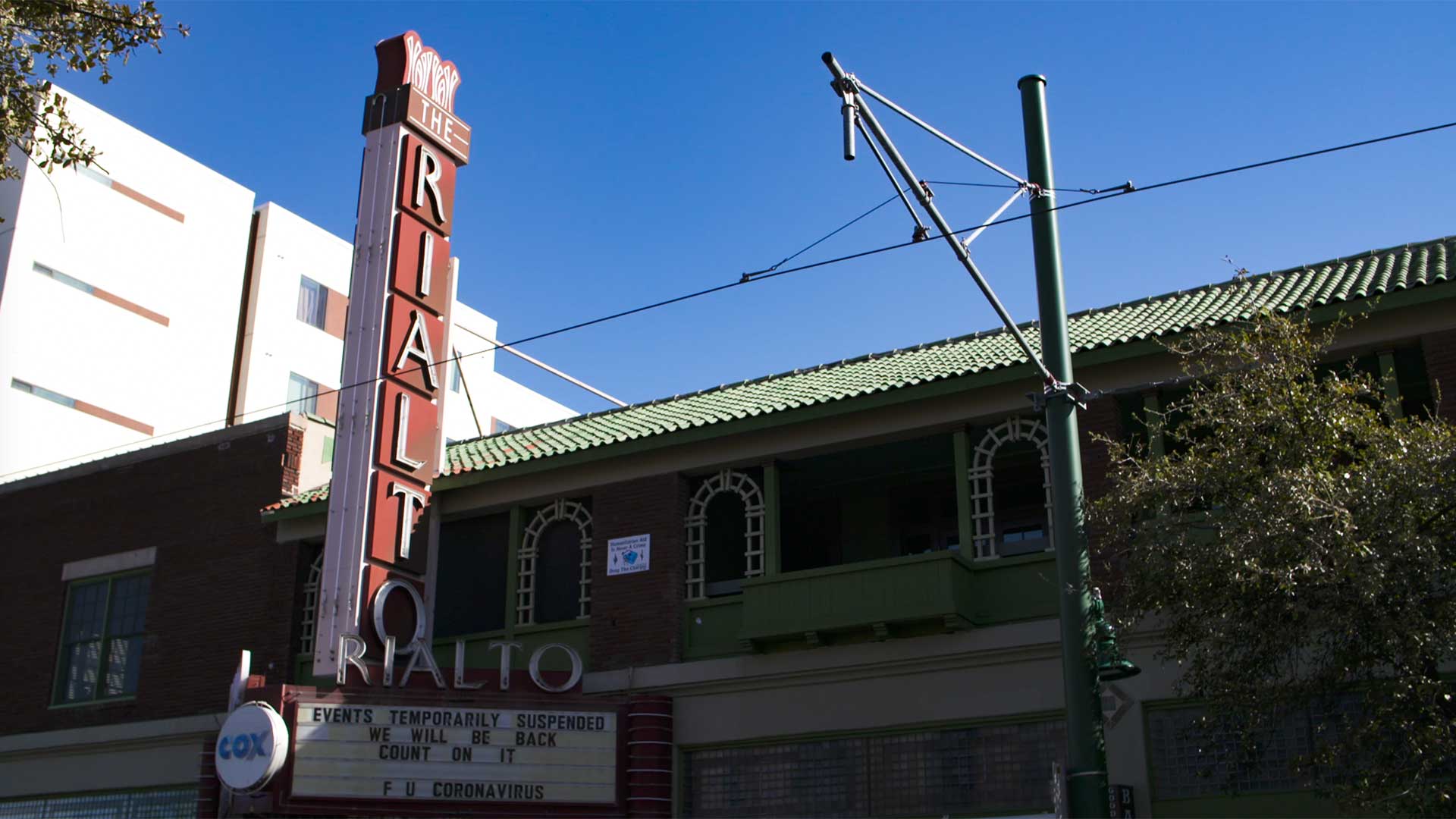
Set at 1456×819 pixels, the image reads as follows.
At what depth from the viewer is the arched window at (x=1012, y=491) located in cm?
1870

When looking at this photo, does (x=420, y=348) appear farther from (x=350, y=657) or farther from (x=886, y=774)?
(x=886, y=774)

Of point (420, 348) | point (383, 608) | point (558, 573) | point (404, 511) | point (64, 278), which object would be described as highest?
point (64, 278)

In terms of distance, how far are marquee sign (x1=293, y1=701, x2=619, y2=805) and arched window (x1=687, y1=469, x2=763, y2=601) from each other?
7.77 ft

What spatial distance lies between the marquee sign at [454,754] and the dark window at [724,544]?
2.42 metres

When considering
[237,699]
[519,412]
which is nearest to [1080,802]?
[237,699]

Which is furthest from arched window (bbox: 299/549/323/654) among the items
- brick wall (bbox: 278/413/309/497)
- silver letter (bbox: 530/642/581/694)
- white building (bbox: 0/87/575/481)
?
white building (bbox: 0/87/575/481)

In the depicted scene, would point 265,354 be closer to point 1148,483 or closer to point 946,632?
point 946,632

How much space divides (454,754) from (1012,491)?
29.5 feet

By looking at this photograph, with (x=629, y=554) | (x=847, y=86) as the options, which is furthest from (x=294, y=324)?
(x=847, y=86)

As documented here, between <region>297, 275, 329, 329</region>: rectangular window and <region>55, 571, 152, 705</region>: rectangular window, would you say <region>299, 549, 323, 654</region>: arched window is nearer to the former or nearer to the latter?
<region>55, 571, 152, 705</region>: rectangular window

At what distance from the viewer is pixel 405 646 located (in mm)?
21391

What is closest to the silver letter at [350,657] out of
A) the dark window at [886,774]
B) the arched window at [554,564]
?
the arched window at [554,564]

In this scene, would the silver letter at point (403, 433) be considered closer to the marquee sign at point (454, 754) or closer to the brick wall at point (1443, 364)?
the marquee sign at point (454, 754)

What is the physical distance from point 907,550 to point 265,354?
113 feet
